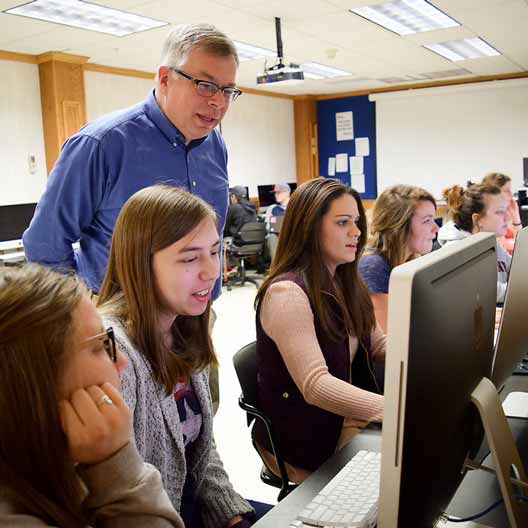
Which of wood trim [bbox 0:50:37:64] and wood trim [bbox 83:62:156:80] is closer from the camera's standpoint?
wood trim [bbox 0:50:37:64]

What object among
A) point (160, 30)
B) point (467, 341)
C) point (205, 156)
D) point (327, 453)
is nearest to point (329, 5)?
point (160, 30)

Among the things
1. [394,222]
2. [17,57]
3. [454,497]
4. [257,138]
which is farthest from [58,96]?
[454,497]

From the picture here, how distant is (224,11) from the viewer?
4.66 m

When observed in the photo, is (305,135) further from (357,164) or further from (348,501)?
(348,501)

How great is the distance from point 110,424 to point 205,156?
1373 mm

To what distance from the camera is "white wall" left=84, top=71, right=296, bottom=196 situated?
8.59 metres

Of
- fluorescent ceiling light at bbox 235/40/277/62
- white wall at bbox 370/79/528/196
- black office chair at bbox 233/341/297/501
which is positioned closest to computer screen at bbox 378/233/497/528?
black office chair at bbox 233/341/297/501

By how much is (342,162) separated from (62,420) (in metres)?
9.93

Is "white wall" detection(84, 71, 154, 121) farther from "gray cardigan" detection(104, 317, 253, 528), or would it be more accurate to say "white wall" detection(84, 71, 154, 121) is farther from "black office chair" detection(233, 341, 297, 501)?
"gray cardigan" detection(104, 317, 253, 528)

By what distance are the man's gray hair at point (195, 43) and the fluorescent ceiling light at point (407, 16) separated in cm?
345

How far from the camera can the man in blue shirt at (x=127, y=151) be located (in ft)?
5.77

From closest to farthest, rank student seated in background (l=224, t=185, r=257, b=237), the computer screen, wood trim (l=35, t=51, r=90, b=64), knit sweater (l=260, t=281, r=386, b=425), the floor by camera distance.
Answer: the computer screen < knit sweater (l=260, t=281, r=386, b=425) < the floor < wood trim (l=35, t=51, r=90, b=64) < student seated in background (l=224, t=185, r=257, b=237)

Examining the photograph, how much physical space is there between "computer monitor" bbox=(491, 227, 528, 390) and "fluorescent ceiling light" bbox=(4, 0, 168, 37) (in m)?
3.95

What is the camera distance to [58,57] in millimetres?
5863
